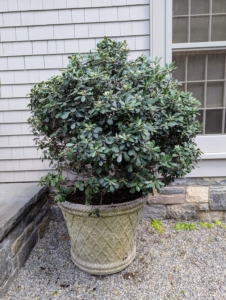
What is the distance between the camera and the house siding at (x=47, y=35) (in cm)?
221

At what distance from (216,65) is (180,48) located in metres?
0.39

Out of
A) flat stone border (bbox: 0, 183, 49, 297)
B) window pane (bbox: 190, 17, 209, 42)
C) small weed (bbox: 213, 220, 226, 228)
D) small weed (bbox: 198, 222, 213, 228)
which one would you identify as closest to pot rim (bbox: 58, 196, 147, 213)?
flat stone border (bbox: 0, 183, 49, 297)

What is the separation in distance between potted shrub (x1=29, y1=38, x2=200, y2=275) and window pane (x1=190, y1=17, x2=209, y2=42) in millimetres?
767

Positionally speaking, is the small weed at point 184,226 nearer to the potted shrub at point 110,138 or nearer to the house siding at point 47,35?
the potted shrub at point 110,138

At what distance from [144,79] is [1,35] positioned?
1525 mm

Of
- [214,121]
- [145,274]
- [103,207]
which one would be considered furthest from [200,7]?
[145,274]

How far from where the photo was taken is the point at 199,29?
2240mm

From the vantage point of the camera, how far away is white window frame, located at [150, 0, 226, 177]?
217cm

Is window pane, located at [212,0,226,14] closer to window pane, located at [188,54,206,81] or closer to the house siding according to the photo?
window pane, located at [188,54,206,81]

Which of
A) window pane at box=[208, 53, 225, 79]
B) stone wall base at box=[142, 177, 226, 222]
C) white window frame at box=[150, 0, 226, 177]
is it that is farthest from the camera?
stone wall base at box=[142, 177, 226, 222]

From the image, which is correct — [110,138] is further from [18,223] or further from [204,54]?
[204,54]

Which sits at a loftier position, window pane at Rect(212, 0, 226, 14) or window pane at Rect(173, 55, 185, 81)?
window pane at Rect(212, 0, 226, 14)

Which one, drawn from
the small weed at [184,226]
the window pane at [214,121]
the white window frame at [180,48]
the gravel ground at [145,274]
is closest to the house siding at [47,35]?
the white window frame at [180,48]

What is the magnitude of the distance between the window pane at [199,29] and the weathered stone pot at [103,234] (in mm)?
1582
